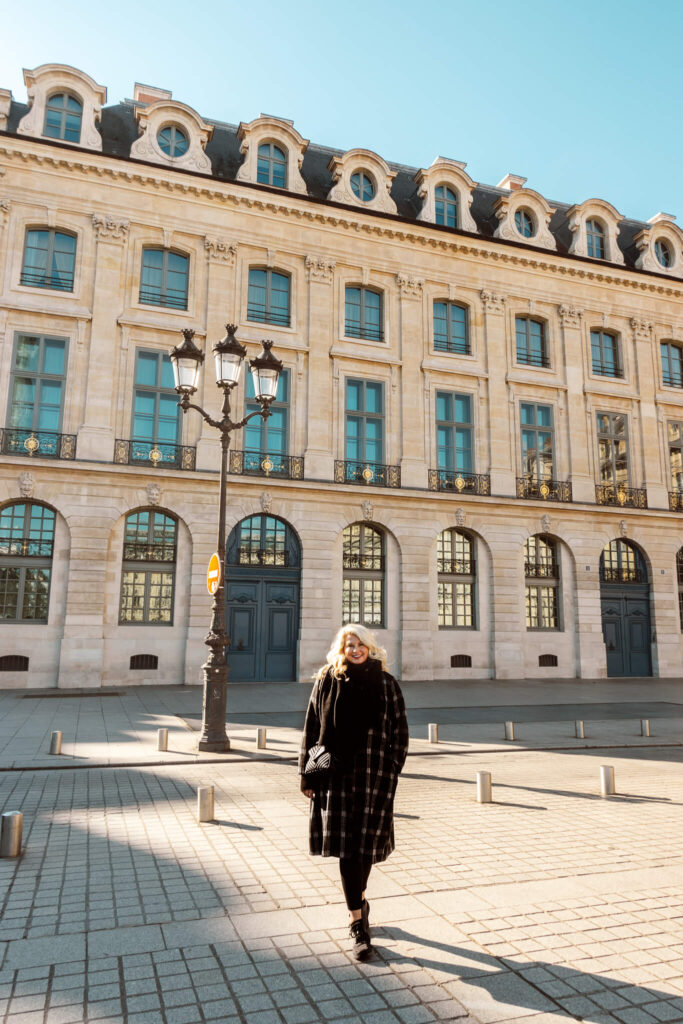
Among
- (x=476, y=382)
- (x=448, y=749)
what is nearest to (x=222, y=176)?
(x=476, y=382)

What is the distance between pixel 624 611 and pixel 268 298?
17.9m

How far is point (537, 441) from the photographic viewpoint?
26.7 meters

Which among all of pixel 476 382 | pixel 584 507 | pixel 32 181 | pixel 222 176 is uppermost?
pixel 222 176

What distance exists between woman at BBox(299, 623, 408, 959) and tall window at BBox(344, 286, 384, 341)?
2191 centimetres

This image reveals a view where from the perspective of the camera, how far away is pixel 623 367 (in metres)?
28.7

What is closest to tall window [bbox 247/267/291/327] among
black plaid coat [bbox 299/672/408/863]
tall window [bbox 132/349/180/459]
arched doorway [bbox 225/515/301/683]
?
tall window [bbox 132/349/180/459]

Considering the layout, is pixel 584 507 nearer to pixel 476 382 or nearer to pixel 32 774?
pixel 476 382

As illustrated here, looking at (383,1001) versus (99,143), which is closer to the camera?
(383,1001)

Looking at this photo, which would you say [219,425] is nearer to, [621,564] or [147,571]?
[147,571]

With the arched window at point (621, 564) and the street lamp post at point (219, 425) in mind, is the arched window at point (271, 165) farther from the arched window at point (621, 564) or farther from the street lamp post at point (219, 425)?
the arched window at point (621, 564)

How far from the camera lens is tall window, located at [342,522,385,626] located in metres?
23.3

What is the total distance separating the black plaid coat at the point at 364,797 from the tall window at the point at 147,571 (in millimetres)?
17803

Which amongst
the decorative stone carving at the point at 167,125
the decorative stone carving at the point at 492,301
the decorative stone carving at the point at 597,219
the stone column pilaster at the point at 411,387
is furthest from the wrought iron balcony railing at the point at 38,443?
the decorative stone carving at the point at 597,219

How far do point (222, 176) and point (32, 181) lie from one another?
615cm
